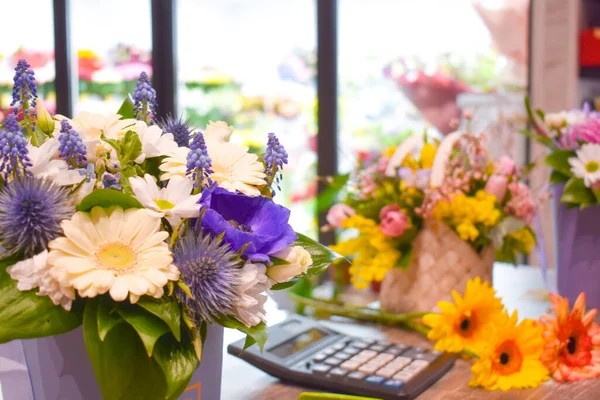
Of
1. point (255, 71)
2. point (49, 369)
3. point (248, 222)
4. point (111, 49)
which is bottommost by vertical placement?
point (49, 369)

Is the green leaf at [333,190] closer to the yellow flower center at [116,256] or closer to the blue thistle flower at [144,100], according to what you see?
the blue thistle flower at [144,100]

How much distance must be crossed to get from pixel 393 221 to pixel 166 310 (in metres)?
0.68

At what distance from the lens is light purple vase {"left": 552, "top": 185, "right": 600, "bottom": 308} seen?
1.26 meters

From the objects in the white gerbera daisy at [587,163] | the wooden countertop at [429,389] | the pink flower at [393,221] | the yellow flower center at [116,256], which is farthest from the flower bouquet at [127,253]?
the white gerbera daisy at [587,163]

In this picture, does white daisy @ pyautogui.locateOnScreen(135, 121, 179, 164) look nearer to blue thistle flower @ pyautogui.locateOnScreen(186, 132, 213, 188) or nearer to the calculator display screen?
blue thistle flower @ pyautogui.locateOnScreen(186, 132, 213, 188)

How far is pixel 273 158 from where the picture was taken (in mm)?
581

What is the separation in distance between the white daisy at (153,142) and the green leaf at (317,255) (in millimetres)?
137

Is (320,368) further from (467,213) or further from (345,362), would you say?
(467,213)

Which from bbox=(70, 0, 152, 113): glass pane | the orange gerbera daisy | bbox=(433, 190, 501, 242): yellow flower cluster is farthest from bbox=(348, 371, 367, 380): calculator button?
bbox=(70, 0, 152, 113): glass pane

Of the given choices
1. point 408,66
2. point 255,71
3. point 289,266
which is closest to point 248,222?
point 289,266

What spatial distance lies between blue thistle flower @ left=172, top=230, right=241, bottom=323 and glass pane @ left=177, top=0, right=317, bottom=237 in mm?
3493

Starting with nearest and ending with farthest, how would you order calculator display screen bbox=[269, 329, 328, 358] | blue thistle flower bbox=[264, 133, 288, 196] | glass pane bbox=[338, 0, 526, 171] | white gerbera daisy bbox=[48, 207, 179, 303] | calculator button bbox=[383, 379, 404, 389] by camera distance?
white gerbera daisy bbox=[48, 207, 179, 303], blue thistle flower bbox=[264, 133, 288, 196], calculator button bbox=[383, 379, 404, 389], calculator display screen bbox=[269, 329, 328, 358], glass pane bbox=[338, 0, 526, 171]

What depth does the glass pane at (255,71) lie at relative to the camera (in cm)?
401

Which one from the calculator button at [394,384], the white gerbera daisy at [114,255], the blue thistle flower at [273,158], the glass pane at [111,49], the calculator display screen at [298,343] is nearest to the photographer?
the white gerbera daisy at [114,255]
